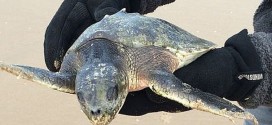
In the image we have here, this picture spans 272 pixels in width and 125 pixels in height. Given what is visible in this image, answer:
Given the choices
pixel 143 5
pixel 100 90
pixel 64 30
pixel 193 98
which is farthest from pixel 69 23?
pixel 193 98

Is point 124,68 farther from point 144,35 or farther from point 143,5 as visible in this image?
point 143,5

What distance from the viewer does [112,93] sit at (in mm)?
1219

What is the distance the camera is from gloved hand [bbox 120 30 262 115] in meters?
1.42

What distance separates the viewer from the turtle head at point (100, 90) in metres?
1.19

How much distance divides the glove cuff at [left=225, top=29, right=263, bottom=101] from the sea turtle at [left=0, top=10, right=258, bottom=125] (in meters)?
0.09

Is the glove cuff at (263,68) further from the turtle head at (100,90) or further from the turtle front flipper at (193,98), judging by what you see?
the turtle head at (100,90)

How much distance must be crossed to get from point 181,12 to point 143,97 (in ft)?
13.8

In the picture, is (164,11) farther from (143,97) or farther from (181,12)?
(143,97)

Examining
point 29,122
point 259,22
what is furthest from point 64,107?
point 259,22

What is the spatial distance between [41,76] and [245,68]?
641 mm

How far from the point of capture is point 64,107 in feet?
12.0

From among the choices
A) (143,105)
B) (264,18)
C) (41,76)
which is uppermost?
(264,18)

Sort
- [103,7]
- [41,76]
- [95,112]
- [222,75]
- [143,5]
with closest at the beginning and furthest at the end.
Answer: [95,112] → [41,76] → [222,75] → [103,7] → [143,5]

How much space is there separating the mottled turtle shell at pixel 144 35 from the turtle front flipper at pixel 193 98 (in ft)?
0.44
